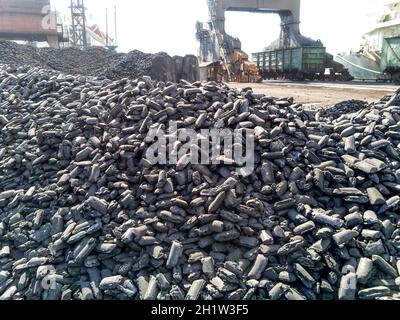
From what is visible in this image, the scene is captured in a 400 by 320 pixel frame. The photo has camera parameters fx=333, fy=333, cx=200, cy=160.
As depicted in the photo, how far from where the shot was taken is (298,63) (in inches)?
1072

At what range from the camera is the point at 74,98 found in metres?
7.04

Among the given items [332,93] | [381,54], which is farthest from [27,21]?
[381,54]

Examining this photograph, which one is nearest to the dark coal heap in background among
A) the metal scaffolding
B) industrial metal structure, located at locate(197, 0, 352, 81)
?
industrial metal structure, located at locate(197, 0, 352, 81)

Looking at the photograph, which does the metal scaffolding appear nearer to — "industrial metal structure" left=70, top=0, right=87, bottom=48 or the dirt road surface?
"industrial metal structure" left=70, top=0, right=87, bottom=48

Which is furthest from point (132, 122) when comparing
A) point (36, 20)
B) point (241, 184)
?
point (36, 20)

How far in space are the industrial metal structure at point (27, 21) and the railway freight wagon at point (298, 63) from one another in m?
23.2

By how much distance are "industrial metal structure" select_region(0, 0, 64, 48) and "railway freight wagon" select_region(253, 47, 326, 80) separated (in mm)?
23163

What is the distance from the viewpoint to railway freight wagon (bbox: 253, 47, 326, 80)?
26.9m

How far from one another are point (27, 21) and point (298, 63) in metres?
27.2

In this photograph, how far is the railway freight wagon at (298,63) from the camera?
2689cm

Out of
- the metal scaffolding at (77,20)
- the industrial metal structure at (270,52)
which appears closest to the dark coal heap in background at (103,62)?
the industrial metal structure at (270,52)

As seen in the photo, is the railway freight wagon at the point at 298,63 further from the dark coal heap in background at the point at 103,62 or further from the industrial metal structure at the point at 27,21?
the industrial metal structure at the point at 27,21

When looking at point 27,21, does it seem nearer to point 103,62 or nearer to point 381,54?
point 103,62
